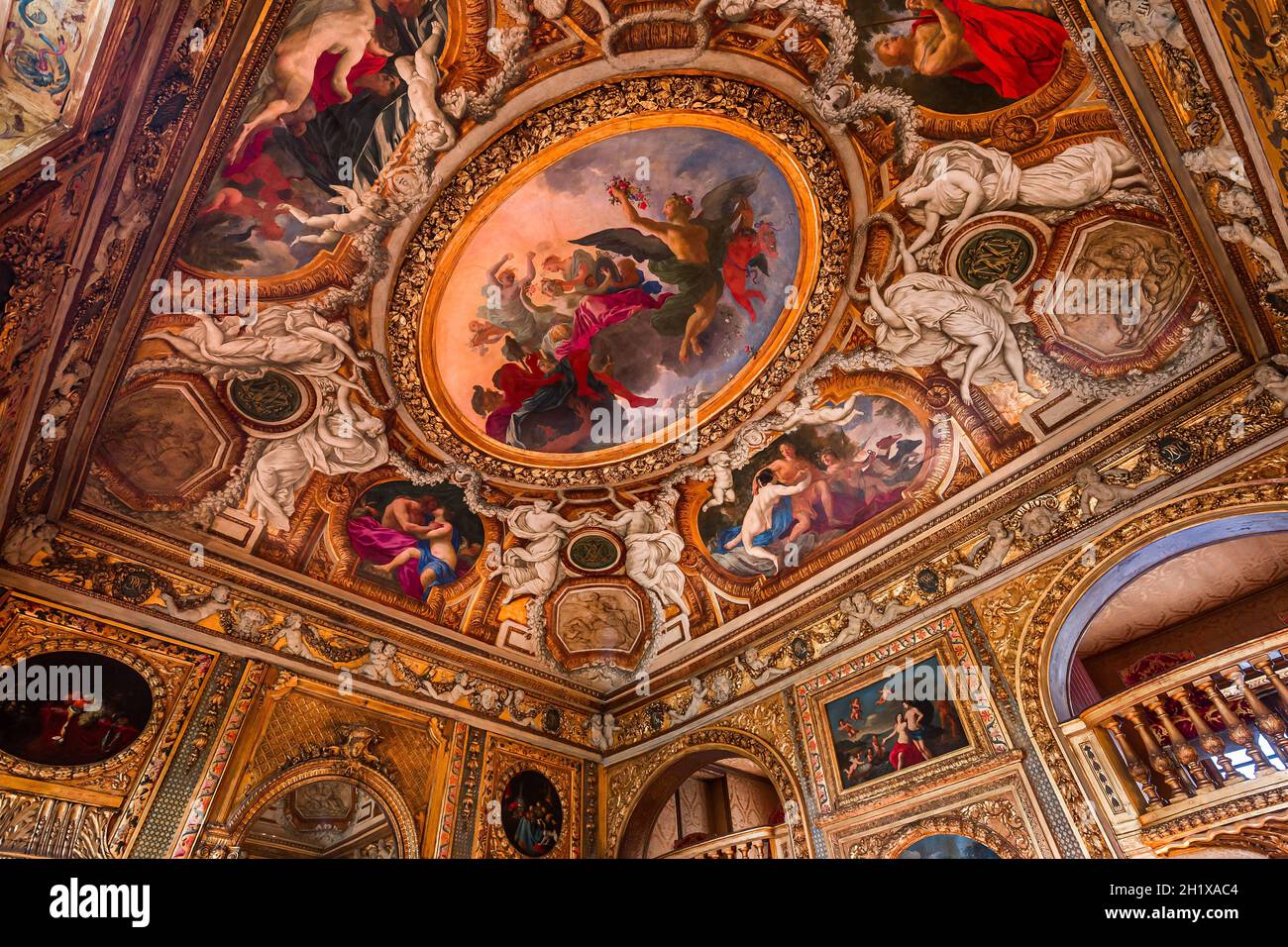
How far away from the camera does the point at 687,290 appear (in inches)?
416

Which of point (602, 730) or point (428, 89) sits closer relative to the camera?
point (428, 89)

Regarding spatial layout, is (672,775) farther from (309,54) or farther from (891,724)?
(309,54)

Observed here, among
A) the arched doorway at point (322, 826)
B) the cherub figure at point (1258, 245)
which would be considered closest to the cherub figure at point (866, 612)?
the cherub figure at point (1258, 245)

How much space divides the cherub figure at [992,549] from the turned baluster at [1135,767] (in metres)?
2.50

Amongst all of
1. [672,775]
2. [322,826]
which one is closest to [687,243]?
[672,775]

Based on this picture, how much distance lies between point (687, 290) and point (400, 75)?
15.8 feet

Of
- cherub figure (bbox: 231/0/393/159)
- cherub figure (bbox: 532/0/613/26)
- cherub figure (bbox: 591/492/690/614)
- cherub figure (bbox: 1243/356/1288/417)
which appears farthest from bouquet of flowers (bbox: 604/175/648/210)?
cherub figure (bbox: 1243/356/1288/417)

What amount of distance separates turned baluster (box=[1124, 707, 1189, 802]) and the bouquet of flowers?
868 centimetres

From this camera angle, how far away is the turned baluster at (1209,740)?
22.1ft

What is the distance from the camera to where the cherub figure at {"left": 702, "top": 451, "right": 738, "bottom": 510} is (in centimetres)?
1181

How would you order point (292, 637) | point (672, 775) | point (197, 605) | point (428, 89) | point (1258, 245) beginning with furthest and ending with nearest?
point (672, 775) → point (292, 637) → point (197, 605) → point (428, 89) → point (1258, 245)

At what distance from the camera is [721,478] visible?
1198cm

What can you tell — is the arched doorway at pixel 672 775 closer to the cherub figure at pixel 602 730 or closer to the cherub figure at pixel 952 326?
the cherub figure at pixel 602 730

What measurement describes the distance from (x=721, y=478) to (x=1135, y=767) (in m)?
6.83
